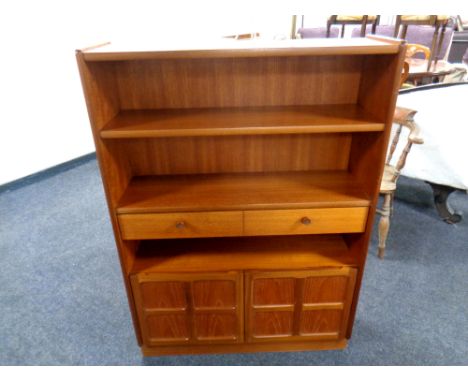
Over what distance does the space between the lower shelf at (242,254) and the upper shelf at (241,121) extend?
1.59 feet

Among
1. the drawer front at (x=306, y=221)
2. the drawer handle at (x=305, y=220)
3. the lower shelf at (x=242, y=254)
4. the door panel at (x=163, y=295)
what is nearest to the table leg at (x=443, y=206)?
the lower shelf at (x=242, y=254)

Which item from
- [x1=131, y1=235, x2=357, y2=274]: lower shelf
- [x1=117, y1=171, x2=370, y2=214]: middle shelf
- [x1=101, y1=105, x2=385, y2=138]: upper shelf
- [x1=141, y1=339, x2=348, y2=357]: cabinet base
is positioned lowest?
[x1=141, y1=339, x2=348, y2=357]: cabinet base

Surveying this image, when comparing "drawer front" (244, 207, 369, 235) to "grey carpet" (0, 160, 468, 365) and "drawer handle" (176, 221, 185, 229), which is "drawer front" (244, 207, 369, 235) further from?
"grey carpet" (0, 160, 468, 365)

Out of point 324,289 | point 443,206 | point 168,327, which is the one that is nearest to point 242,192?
point 324,289

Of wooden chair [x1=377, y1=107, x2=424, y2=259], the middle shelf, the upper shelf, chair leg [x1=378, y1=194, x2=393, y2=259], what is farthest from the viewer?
chair leg [x1=378, y1=194, x2=393, y2=259]

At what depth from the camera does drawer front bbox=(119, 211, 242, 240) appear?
1103 mm

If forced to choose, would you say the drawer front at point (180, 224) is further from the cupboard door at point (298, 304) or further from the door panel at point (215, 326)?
the door panel at point (215, 326)

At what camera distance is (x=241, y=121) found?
1.04 m

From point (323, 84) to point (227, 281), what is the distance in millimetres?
745

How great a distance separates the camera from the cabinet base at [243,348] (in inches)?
54.4

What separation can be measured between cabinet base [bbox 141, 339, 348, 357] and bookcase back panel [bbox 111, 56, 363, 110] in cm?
93

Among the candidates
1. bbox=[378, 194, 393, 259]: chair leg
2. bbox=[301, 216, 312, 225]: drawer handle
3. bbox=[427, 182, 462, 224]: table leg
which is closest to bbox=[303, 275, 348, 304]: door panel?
bbox=[301, 216, 312, 225]: drawer handle

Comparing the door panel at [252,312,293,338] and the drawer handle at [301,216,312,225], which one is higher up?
the drawer handle at [301,216,312,225]

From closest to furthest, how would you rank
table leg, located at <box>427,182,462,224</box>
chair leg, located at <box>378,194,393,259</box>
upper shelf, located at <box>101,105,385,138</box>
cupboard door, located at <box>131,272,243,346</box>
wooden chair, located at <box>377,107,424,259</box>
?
upper shelf, located at <box>101,105,385,138</box> → cupboard door, located at <box>131,272,243,346</box> → wooden chair, located at <box>377,107,424,259</box> → chair leg, located at <box>378,194,393,259</box> → table leg, located at <box>427,182,462,224</box>
